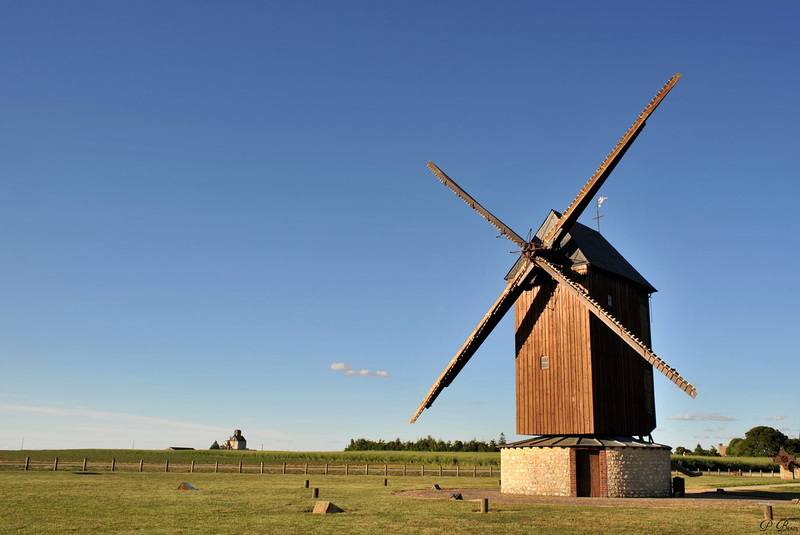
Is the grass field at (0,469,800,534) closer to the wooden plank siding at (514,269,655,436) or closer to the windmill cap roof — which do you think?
the wooden plank siding at (514,269,655,436)

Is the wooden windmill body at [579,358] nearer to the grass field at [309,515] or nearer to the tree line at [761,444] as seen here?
the grass field at [309,515]

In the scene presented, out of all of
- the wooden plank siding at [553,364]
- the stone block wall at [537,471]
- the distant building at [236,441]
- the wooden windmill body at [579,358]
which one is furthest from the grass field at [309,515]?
the distant building at [236,441]

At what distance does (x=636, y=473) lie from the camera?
29766mm

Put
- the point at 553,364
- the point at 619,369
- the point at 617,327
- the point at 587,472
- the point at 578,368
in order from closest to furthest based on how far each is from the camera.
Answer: the point at 617,327 < the point at 587,472 < the point at 578,368 < the point at 553,364 < the point at 619,369

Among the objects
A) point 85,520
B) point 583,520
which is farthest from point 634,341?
point 85,520

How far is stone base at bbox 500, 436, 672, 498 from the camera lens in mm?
29267

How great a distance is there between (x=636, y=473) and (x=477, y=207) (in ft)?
50.5

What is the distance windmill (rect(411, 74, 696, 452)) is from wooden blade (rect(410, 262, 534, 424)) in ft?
0.17

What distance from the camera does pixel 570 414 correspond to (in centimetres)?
3103

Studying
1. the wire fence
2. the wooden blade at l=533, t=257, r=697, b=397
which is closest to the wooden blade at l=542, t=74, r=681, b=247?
the wooden blade at l=533, t=257, r=697, b=397

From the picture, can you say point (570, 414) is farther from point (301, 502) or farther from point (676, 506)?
point (301, 502)

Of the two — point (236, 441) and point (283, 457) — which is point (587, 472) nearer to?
point (283, 457)

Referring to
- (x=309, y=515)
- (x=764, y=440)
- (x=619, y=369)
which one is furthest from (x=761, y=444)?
(x=309, y=515)

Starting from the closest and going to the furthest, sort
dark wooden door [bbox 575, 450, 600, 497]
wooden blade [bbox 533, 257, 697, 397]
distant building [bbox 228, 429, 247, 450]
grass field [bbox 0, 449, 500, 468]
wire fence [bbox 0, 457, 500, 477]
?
wooden blade [bbox 533, 257, 697, 397], dark wooden door [bbox 575, 450, 600, 497], wire fence [bbox 0, 457, 500, 477], grass field [bbox 0, 449, 500, 468], distant building [bbox 228, 429, 247, 450]
